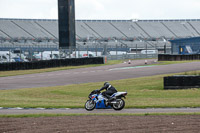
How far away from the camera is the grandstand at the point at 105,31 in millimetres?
92425

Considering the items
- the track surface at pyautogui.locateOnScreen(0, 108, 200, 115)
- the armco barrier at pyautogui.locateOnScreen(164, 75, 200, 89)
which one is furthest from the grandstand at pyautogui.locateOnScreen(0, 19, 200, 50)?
the track surface at pyautogui.locateOnScreen(0, 108, 200, 115)

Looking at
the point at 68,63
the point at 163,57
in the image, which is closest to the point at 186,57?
the point at 163,57

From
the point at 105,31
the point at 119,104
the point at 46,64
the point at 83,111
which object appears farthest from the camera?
the point at 105,31

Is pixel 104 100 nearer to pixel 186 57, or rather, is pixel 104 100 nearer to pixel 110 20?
pixel 186 57

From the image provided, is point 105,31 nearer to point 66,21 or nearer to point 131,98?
point 66,21

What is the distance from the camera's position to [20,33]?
97250 millimetres

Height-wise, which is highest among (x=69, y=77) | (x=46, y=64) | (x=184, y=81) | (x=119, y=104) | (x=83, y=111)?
(x=46, y=64)

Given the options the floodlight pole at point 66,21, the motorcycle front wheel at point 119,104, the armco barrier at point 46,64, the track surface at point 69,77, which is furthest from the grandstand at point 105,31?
the motorcycle front wheel at point 119,104

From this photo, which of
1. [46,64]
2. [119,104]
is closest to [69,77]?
[46,64]

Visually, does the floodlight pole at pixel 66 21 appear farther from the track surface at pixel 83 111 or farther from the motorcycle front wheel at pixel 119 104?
the motorcycle front wheel at pixel 119 104

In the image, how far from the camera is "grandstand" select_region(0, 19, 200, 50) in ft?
303

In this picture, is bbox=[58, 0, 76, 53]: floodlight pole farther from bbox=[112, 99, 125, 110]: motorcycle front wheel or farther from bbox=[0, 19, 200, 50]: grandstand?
bbox=[112, 99, 125, 110]: motorcycle front wheel

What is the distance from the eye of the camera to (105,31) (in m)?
110

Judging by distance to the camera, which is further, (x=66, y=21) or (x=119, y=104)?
(x=66, y=21)
